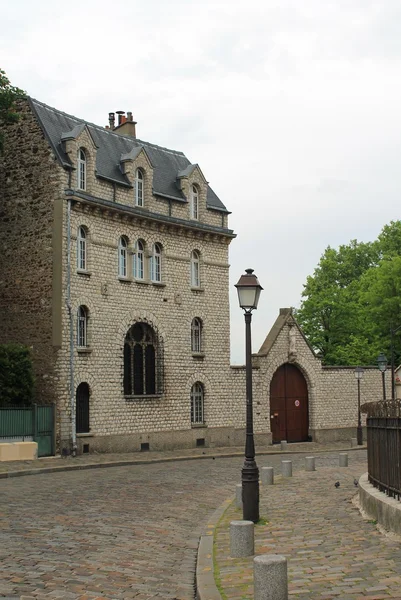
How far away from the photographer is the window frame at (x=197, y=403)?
36.0 meters

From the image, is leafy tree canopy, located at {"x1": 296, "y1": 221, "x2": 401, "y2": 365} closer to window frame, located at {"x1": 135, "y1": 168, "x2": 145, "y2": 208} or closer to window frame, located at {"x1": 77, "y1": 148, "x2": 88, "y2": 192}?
window frame, located at {"x1": 135, "y1": 168, "x2": 145, "y2": 208}

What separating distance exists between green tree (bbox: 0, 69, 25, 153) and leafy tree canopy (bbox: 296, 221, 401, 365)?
29827 millimetres

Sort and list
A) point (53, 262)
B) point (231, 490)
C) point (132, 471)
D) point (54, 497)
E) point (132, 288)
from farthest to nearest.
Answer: point (132, 288)
point (53, 262)
point (132, 471)
point (231, 490)
point (54, 497)

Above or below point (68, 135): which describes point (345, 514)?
below

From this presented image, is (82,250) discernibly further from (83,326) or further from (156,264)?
(156,264)

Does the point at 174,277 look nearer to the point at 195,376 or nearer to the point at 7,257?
the point at 195,376

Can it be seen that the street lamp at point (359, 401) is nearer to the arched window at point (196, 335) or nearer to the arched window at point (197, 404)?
the arched window at point (197, 404)

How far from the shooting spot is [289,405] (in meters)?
40.2

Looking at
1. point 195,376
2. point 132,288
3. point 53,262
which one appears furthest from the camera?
point 195,376

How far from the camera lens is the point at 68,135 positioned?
103 ft

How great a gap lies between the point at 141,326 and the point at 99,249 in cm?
390

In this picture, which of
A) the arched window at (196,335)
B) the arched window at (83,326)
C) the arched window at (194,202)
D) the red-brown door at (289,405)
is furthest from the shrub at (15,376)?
the red-brown door at (289,405)

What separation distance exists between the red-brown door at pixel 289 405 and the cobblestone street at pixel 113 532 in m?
17.1

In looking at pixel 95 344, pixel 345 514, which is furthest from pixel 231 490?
pixel 95 344
